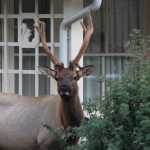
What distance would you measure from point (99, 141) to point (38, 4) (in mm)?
4920

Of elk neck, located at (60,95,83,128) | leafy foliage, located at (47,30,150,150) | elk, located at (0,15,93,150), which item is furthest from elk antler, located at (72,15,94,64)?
leafy foliage, located at (47,30,150,150)

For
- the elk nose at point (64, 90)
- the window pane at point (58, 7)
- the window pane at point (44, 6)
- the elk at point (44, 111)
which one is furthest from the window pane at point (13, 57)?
the elk nose at point (64, 90)

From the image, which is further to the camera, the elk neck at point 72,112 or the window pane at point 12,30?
the window pane at point 12,30

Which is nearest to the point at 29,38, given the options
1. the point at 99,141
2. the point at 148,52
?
the point at 148,52

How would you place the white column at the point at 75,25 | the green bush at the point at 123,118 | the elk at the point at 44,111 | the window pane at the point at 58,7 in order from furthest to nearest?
1. the window pane at the point at 58,7
2. the white column at the point at 75,25
3. the elk at the point at 44,111
4. the green bush at the point at 123,118

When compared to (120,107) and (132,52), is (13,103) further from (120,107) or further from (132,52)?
(120,107)

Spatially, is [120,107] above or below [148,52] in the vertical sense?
below

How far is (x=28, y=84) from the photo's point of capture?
1068 centimetres

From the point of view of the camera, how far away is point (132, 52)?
21.8 ft

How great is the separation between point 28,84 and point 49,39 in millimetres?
824

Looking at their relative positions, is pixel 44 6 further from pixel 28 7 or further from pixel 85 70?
pixel 85 70

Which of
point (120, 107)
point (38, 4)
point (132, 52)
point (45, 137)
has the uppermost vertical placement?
point (38, 4)

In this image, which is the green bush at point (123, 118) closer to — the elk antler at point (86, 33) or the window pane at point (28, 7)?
the elk antler at point (86, 33)

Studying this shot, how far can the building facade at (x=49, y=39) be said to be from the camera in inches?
414
